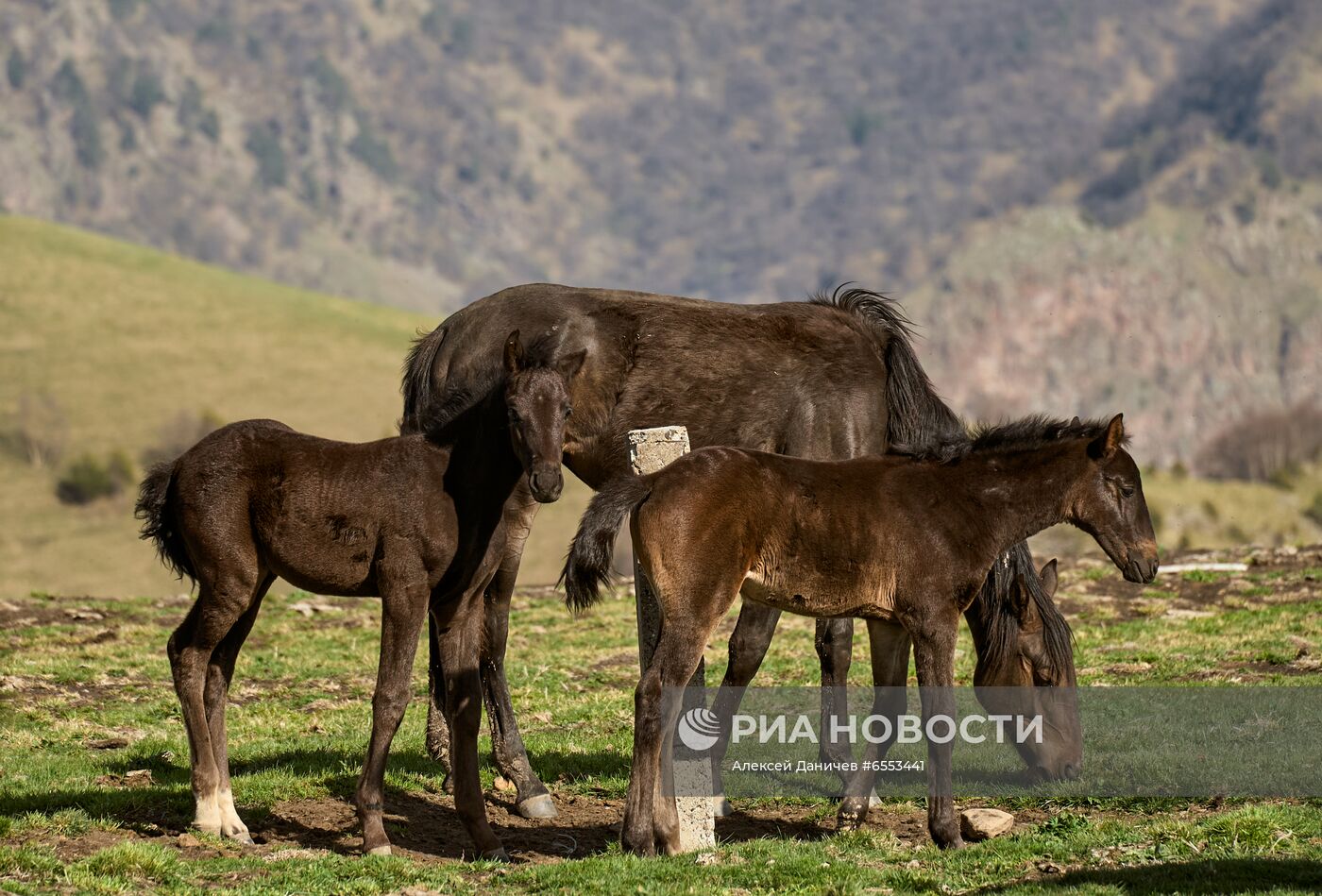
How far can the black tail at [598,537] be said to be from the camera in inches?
386

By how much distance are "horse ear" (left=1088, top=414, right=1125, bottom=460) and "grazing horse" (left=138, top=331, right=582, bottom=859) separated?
360cm

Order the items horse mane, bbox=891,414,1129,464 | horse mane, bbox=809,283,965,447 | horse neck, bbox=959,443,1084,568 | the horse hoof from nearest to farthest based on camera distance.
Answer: horse neck, bbox=959,443,1084,568, horse mane, bbox=891,414,1129,464, the horse hoof, horse mane, bbox=809,283,965,447

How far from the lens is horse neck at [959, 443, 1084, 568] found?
10.8 metres

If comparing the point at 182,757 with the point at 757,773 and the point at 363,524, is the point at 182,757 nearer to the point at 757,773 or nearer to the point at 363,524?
the point at 363,524

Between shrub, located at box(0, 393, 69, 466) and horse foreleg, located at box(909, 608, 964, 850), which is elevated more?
shrub, located at box(0, 393, 69, 466)

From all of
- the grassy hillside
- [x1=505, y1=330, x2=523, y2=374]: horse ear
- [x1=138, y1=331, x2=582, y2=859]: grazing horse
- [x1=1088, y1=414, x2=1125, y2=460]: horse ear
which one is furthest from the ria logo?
the grassy hillside

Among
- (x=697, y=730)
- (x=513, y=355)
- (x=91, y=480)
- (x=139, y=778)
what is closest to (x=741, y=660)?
(x=697, y=730)

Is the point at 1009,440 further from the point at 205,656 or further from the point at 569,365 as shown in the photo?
the point at 205,656

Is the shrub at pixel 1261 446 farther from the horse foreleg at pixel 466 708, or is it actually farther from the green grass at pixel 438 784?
the horse foreleg at pixel 466 708

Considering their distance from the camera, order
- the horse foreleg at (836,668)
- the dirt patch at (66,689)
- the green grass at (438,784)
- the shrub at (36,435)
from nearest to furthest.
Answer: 1. the green grass at (438,784)
2. the horse foreleg at (836,668)
3. the dirt patch at (66,689)
4. the shrub at (36,435)

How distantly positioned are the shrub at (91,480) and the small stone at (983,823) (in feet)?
394

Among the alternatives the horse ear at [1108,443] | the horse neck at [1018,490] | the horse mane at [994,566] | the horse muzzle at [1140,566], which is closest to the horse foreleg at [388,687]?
the horse neck at [1018,490]

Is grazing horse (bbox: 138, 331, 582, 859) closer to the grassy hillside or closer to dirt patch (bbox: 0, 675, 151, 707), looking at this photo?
dirt patch (bbox: 0, 675, 151, 707)

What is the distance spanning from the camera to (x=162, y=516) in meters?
11.0
